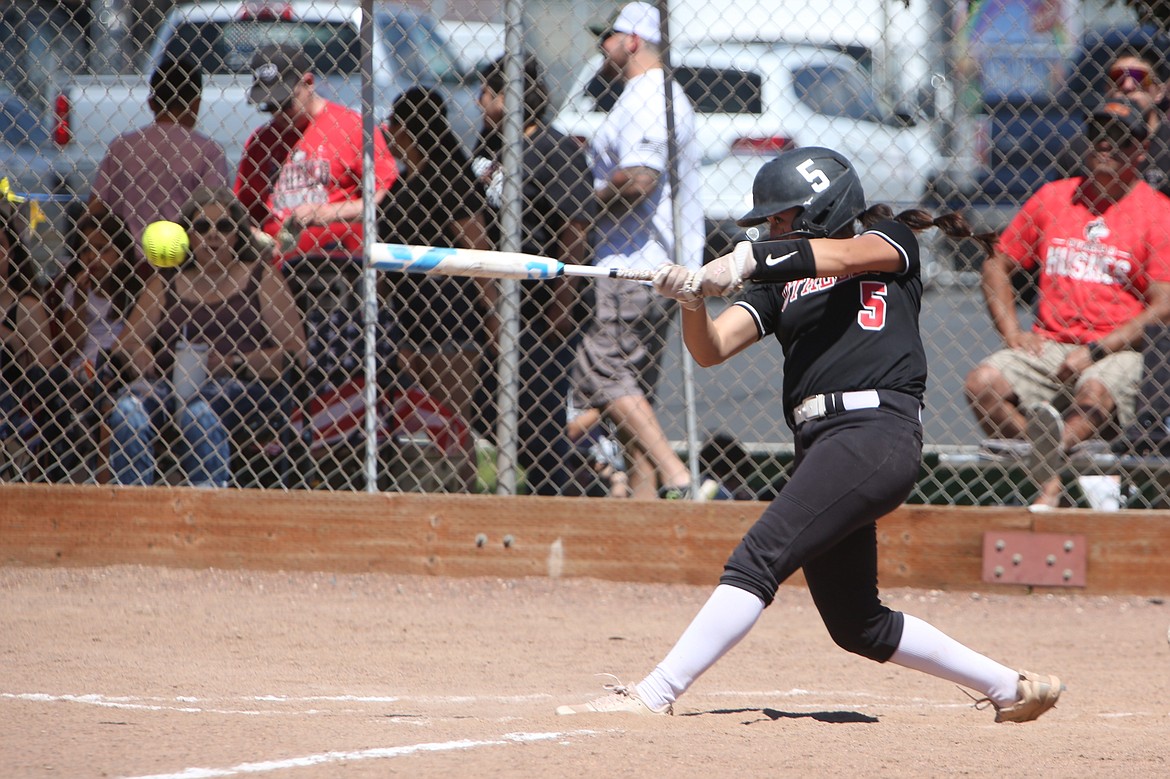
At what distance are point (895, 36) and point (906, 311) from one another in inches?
175

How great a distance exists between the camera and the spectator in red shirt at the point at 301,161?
6082 mm

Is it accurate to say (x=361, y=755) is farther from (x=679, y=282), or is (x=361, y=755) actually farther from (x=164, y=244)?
(x=164, y=244)

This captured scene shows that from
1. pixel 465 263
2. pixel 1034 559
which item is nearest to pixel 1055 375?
pixel 1034 559

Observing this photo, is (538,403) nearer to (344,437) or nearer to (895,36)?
(344,437)

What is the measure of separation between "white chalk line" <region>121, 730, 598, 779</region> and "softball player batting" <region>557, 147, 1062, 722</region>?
296 millimetres

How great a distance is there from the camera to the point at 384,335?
5953 millimetres

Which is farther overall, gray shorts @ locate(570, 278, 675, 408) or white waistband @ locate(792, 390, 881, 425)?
gray shorts @ locate(570, 278, 675, 408)

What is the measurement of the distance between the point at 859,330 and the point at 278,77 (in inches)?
140

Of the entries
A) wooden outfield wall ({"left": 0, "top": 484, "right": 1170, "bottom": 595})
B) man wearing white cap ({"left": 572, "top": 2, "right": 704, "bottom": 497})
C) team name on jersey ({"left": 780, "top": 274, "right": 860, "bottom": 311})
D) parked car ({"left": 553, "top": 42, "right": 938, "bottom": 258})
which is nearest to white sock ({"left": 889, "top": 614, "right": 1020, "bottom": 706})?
team name on jersey ({"left": 780, "top": 274, "right": 860, "bottom": 311})

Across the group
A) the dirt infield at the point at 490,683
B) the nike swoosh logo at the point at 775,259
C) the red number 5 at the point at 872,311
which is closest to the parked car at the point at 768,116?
the dirt infield at the point at 490,683

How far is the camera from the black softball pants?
3.59 metres

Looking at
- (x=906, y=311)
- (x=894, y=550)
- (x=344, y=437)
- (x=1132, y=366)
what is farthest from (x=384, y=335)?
(x=1132, y=366)

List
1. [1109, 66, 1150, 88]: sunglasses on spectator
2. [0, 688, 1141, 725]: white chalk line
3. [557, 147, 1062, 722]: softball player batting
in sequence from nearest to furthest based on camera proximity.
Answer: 1. [557, 147, 1062, 722]: softball player batting
2. [0, 688, 1141, 725]: white chalk line
3. [1109, 66, 1150, 88]: sunglasses on spectator

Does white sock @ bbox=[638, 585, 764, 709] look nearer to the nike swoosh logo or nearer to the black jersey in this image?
the black jersey
